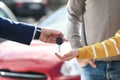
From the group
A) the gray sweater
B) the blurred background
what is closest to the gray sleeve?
the gray sweater

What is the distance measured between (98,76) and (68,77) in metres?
1.26

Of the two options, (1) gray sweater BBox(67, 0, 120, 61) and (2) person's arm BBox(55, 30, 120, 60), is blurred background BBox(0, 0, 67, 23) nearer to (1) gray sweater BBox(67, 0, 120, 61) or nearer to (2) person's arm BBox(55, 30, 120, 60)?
(1) gray sweater BBox(67, 0, 120, 61)

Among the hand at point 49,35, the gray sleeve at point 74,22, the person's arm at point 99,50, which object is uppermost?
the gray sleeve at point 74,22

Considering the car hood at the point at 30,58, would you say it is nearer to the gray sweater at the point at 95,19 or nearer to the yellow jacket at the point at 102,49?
the gray sweater at the point at 95,19

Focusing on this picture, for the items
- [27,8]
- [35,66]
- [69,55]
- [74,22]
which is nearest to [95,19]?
[74,22]

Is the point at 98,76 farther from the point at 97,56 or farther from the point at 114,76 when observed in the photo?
the point at 97,56

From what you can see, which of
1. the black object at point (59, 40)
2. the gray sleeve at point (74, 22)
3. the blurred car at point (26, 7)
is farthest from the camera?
the blurred car at point (26, 7)

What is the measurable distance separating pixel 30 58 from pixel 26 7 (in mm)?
12767

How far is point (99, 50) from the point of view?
354 cm

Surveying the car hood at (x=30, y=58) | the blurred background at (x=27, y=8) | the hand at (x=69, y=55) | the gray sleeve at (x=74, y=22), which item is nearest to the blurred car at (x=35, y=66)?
the car hood at (x=30, y=58)

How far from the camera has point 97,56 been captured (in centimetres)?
354

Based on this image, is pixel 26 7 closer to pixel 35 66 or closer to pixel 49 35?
pixel 35 66

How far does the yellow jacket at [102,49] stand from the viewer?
349 cm

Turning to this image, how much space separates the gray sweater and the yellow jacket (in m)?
0.22
